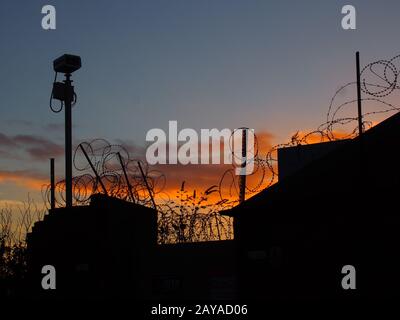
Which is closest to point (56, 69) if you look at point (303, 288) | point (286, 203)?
point (286, 203)

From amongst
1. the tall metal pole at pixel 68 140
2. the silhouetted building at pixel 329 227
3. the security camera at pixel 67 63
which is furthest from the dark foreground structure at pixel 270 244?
the security camera at pixel 67 63

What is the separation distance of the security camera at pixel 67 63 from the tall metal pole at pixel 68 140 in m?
0.35

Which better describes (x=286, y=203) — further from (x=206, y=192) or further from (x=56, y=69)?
(x=56, y=69)

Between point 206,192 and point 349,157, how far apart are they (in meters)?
5.14

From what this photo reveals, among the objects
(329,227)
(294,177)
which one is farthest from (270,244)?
(294,177)

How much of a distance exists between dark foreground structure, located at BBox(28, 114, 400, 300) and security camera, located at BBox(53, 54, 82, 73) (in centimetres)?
496

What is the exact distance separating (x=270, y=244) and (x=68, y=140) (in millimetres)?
8824

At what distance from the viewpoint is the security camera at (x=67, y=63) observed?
1008 inches

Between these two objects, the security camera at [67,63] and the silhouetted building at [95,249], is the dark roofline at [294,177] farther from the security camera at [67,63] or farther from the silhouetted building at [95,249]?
the security camera at [67,63]

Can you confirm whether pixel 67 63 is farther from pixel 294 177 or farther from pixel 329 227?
pixel 329 227

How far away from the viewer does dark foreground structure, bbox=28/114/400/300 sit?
18.7m

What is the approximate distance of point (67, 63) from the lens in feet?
84.2

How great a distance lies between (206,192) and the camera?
2444 centimetres

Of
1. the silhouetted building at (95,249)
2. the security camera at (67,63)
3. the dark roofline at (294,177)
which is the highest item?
the security camera at (67,63)
